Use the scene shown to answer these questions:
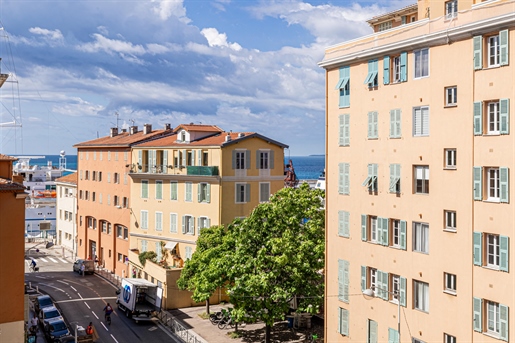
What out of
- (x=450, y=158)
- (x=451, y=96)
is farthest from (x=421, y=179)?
(x=451, y=96)

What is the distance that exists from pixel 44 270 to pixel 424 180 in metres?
55.1

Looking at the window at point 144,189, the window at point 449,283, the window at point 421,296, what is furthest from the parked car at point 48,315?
the window at point 449,283

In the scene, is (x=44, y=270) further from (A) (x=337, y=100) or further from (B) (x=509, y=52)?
(B) (x=509, y=52)

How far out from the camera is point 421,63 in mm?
28297

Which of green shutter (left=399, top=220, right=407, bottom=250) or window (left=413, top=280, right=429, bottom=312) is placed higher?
green shutter (left=399, top=220, right=407, bottom=250)

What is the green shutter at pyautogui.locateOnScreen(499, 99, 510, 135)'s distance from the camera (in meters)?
24.0

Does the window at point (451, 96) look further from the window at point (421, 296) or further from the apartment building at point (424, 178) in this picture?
the window at point (421, 296)

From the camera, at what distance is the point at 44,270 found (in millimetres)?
69000

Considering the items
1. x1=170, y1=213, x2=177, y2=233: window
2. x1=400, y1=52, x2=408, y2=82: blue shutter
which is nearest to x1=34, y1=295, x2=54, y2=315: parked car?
x1=170, y1=213, x2=177, y2=233: window

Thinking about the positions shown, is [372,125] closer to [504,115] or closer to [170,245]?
[504,115]

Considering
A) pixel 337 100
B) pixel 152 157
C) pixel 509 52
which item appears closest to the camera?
pixel 509 52

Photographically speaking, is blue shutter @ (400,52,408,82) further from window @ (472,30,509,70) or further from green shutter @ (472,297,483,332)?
green shutter @ (472,297,483,332)

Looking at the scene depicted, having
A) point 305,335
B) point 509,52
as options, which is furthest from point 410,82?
point 305,335

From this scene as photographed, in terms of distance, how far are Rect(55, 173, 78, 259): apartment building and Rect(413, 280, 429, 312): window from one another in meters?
61.0
